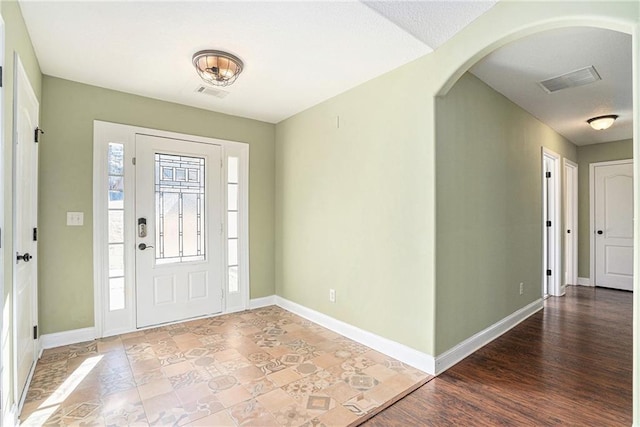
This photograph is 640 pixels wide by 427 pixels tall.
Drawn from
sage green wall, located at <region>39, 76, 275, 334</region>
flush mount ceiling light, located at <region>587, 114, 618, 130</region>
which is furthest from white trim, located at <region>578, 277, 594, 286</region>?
sage green wall, located at <region>39, 76, 275, 334</region>

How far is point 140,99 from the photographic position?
340cm

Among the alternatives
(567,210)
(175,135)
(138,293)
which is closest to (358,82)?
(175,135)

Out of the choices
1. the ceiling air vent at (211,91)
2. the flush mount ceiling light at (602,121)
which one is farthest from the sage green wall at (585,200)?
the ceiling air vent at (211,91)

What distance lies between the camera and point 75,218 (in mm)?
3023

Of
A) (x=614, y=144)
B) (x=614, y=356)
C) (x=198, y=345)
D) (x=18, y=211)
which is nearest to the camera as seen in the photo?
(x=18, y=211)

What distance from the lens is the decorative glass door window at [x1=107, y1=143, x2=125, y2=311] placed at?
322 centimetres

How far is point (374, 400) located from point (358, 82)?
2.66m

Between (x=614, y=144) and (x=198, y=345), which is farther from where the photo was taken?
(x=614, y=144)

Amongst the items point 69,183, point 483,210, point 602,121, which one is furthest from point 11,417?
point 602,121

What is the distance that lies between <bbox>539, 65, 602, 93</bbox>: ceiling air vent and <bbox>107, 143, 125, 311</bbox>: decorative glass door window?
166 inches

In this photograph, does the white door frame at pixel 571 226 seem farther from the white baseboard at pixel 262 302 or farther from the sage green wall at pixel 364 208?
the white baseboard at pixel 262 302

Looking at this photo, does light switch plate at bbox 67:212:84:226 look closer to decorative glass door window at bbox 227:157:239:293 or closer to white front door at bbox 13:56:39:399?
white front door at bbox 13:56:39:399

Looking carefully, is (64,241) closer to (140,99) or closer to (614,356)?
(140,99)

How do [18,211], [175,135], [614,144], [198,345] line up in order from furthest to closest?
[614,144] < [175,135] < [198,345] < [18,211]
